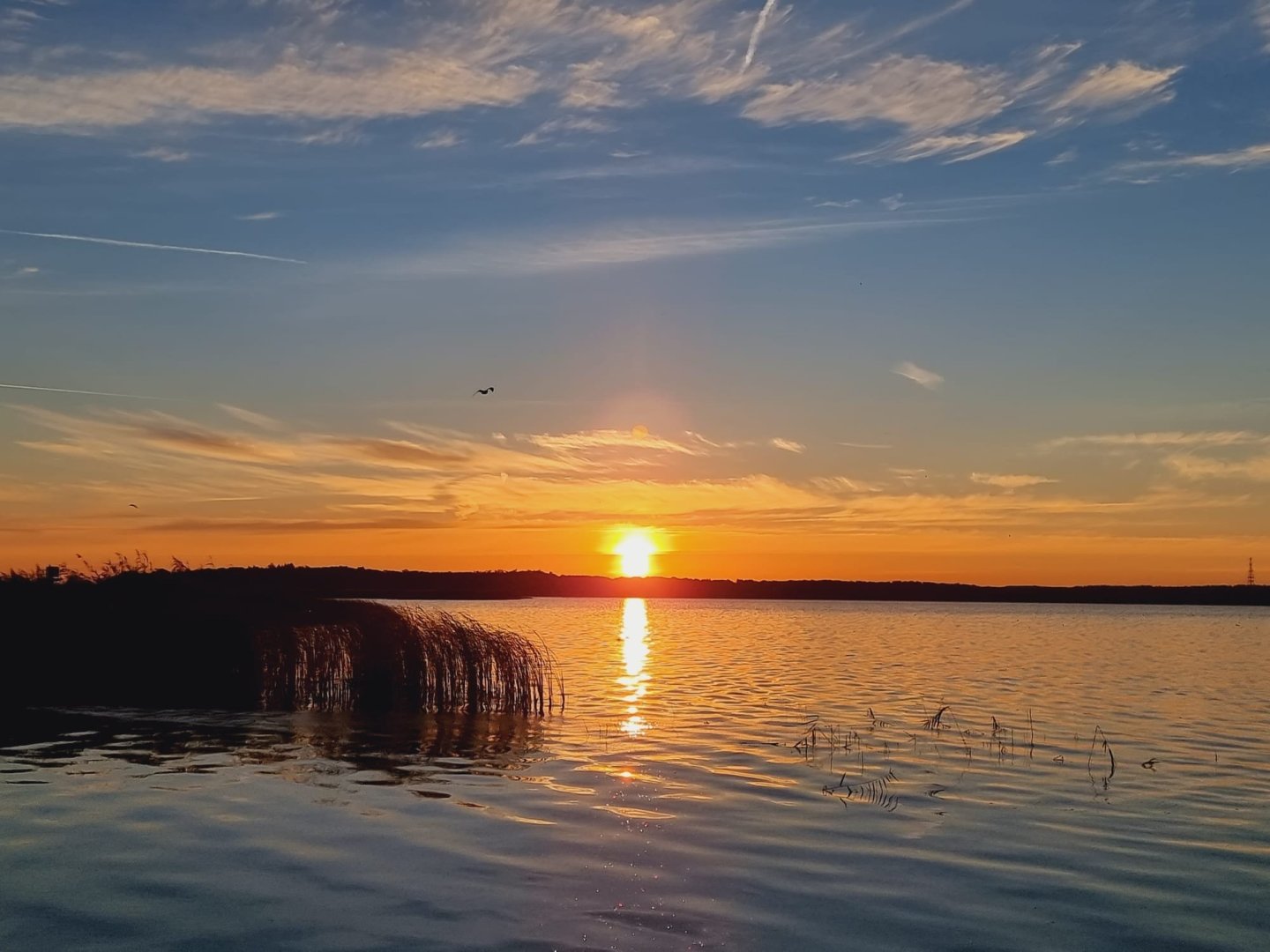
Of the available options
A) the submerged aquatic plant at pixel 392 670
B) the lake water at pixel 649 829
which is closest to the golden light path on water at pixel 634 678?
the lake water at pixel 649 829

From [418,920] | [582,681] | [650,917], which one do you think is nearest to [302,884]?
[418,920]

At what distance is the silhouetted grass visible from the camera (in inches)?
1293

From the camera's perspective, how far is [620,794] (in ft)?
67.5

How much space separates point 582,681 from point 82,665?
59.2ft

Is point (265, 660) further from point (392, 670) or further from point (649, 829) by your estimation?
point (649, 829)

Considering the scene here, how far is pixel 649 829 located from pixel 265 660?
1903 centimetres

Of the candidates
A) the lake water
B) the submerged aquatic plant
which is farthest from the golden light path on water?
the submerged aquatic plant

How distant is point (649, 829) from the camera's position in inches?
695

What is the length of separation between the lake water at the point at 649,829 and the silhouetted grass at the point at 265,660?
203cm

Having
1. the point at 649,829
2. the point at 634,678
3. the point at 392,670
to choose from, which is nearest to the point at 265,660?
the point at 392,670

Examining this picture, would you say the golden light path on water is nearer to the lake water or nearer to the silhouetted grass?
the lake water

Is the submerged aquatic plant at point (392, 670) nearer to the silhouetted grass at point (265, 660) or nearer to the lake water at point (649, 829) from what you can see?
the silhouetted grass at point (265, 660)

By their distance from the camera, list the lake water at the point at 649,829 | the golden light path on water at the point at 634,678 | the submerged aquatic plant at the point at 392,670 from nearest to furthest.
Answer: the lake water at the point at 649,829
the golden light path on water at the point at 634,678
the submerged aquatic plant at the point at 392,670

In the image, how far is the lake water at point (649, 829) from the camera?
41.5 ft
